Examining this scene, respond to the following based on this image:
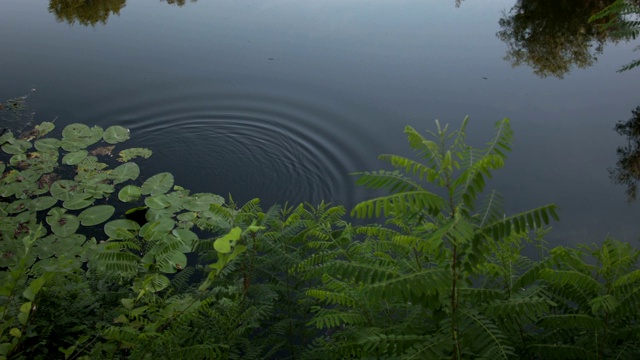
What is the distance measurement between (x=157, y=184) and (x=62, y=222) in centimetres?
84

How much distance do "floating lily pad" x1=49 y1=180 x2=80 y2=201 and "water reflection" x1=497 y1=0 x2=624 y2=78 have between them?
206 inches

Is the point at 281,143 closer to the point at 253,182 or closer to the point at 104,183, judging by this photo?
the point at 253,182

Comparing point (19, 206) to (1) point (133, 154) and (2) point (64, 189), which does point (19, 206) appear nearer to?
(2) point (64, 189)

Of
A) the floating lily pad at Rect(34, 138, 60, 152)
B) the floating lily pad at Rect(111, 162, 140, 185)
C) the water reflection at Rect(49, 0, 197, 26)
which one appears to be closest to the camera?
the floating lily pad at Rect(111, 162, 140, 185)

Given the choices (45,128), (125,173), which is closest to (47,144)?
(45,128)

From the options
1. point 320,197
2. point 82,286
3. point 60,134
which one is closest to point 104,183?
point 60,134

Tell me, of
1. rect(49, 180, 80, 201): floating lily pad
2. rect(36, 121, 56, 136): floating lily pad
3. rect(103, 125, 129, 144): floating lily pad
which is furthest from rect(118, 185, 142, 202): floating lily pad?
rect(36, 121, 56, 136): floating lily pad

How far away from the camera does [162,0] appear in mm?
9141

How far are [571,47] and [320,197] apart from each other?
14.5 ft

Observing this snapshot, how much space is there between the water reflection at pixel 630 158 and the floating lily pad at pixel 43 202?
4994 mm

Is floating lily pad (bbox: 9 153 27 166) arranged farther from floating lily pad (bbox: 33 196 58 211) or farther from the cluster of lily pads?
floating lily pad (bbox: 33 196 58 211)

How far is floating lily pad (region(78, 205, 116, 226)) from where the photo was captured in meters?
4.57

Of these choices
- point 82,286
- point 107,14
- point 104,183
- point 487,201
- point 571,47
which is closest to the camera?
point 487,201

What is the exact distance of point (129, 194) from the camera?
15.9ft
